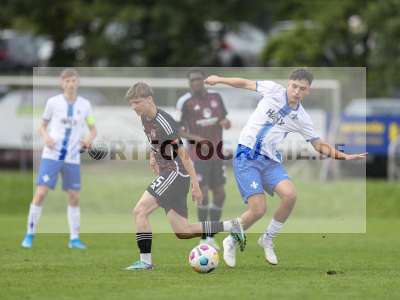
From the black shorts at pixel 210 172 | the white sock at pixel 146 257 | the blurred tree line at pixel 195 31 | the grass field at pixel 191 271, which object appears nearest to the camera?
the grass field at pixel 191 271

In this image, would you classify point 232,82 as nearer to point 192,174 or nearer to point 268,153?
point 268,153

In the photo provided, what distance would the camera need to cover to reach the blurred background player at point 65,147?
14422 mm

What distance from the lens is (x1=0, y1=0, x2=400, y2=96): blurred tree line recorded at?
30.5 meters

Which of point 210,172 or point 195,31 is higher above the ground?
point 195,31

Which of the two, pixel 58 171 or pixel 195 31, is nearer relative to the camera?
pixel 58 171

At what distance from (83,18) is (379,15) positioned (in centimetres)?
855

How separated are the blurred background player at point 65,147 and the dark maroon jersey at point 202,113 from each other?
1.31 meters

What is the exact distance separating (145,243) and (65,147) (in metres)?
3.75

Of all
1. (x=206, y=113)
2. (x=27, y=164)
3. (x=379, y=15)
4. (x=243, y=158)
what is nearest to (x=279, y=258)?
(x=243, y=158)

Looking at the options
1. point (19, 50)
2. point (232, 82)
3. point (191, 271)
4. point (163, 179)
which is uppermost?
point (19, 50)

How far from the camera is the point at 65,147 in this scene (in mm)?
14523

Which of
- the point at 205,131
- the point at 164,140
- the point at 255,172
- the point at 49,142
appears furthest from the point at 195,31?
the point at 164,140

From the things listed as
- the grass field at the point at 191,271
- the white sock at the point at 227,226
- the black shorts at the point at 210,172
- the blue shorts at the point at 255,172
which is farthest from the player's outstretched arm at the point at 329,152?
the black shorts at the point at 210,172

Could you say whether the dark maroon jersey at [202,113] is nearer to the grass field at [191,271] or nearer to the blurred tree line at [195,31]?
the grass field at [191,271]
